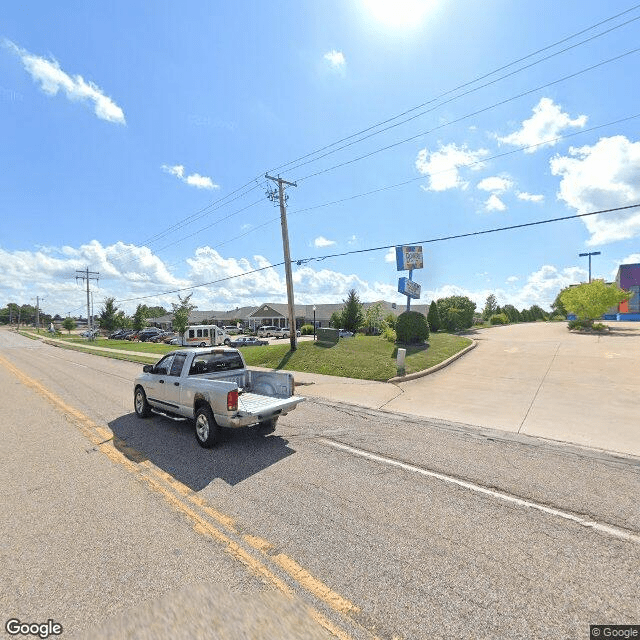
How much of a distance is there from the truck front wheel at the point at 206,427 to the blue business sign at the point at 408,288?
16.5 meters

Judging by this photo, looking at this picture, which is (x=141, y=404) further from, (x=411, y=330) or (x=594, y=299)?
(x=594, y=299)

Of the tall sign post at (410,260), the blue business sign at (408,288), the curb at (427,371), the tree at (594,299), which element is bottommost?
the curb at (427,371)

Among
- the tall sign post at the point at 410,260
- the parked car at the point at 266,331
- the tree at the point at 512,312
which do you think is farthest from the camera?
the tree at the point at 512,312

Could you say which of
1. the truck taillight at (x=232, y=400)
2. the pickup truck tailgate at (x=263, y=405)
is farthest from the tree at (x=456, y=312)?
the truck taillight at (x=232, y=400)

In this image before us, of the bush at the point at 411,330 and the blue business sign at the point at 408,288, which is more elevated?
the blue business sign at the point at 408,288

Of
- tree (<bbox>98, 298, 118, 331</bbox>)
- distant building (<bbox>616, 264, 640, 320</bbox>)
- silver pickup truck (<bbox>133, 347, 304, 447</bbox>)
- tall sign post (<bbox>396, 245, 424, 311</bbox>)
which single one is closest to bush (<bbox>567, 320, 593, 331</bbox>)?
tall sign post (<bbox>396, 245, 424, 311</bbox>)

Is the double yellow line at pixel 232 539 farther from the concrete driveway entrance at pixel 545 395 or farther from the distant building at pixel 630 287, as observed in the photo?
the distant building at pixel 630 287

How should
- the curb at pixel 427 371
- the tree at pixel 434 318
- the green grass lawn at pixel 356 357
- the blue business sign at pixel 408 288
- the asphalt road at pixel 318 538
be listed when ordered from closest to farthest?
the asphalt road at pixel 318 538, the curb at pixel 427 371, the green grass lawn at pixel 356 357, the blue business sign at pixel 408 288, the tree at pixel 434 318

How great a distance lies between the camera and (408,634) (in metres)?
2.55

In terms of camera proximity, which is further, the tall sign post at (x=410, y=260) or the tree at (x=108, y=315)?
the tree at (x=108, y=315)

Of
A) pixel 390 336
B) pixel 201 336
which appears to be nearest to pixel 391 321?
pixel 390 336

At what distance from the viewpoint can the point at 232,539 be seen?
3.72m

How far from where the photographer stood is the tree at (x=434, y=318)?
38.7 meters

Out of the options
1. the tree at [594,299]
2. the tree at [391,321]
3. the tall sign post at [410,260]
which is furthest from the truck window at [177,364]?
the tree at [594,299]
